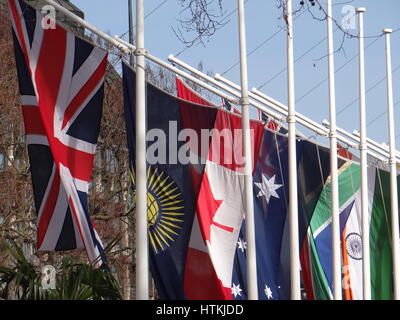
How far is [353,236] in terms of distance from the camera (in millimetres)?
27562

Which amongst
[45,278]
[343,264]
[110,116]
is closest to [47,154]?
→ [45,278]

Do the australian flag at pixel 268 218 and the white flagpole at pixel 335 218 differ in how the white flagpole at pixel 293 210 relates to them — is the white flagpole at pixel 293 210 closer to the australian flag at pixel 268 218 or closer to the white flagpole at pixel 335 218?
the australian flag at pixel 268 218

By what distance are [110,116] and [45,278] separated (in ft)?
65.0

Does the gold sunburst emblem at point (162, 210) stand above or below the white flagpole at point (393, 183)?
below

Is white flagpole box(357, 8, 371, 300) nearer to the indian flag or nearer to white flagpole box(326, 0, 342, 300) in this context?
the indian flag

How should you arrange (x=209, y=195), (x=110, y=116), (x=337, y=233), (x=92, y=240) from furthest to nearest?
1. (x=110, y=116)
2. (x=337, y=233)
3. (x=209, y=195)
4. (x=92, y=240)

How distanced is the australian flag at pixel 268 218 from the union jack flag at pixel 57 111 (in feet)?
17.2

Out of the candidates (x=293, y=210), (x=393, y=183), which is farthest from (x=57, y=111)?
(x=393, y=183)

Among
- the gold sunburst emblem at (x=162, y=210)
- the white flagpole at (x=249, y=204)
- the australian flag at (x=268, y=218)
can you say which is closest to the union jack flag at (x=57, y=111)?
the gold sunburst emblem at (x=162, y=210)

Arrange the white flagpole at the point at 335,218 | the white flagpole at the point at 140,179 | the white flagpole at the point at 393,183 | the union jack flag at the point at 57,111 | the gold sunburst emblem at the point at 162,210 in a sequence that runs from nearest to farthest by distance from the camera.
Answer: the union jack flag at the point at 57,111, the white flagpole at the point at 140,179, the gold sunburst emblem at the point at 162,210, the white flagpole at the point at 335,218, the white flagpole at the point at 393,183

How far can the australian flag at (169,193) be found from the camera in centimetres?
1758

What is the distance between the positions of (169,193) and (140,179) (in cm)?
270
